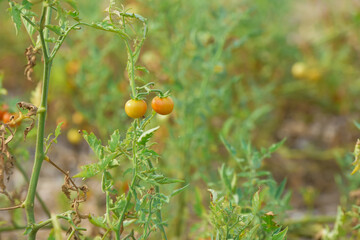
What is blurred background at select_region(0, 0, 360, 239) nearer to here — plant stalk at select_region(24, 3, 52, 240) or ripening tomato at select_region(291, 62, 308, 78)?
ripening tomato at select_region(291, 62, 308, 78)

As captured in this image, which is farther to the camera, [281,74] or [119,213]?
[281,74]

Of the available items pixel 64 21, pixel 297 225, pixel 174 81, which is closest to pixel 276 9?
pixel 174 81

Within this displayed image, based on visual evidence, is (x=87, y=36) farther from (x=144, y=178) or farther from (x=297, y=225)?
(x=144, y=178)

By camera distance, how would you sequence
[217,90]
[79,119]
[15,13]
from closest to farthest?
[15,13] → [217,90] → [79,119]

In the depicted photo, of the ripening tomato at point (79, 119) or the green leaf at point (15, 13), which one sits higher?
the ripening tomato at point (79, 119)

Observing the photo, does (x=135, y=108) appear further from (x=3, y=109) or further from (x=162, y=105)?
(x=3, y=109)

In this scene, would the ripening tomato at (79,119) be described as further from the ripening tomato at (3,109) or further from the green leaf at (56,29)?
the green leaf at (56,29)

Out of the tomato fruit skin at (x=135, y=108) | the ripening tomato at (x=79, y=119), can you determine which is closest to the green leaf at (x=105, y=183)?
the tomato fruit skin at (x=135, y=108)

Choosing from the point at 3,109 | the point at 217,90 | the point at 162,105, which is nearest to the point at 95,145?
the point at 162,105
